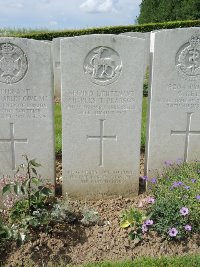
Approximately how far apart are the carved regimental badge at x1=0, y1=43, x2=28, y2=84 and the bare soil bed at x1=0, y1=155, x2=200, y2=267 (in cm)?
163

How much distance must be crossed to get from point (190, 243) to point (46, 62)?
233cm

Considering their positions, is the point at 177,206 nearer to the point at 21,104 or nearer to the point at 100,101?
the point at 100,101

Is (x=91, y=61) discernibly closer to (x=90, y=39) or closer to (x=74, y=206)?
(x=90, y=39)

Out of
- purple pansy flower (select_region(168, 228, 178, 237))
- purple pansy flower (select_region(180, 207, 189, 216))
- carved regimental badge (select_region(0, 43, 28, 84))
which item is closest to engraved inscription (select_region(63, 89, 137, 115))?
carved regimental badge (select_region(0, 43, 28, 84))

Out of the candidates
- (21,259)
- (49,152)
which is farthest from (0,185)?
(21,259)

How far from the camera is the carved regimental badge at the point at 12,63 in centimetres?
380

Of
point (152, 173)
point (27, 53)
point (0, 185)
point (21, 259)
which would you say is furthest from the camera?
point (152, 173)

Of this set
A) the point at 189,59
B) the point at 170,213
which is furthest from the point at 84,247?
the point at 189,59

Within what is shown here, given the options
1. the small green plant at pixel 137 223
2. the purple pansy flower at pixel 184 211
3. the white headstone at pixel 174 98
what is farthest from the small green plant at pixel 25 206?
the white headstone at pixel 174 98

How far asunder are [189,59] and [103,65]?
99cm

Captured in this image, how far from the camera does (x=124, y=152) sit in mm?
4258

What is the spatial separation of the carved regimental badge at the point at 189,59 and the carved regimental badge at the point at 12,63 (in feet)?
5.57

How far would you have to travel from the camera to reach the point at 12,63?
12.6 ft

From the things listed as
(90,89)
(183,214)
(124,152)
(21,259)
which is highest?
(90,89)
